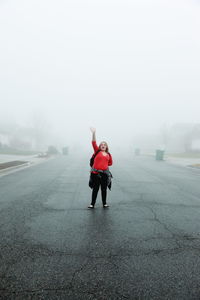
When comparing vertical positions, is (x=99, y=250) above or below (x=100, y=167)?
below

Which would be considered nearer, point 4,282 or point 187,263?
point 4,282

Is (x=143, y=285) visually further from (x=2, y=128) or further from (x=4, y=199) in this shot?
(x=2, y=128)

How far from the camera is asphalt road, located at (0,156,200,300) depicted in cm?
240

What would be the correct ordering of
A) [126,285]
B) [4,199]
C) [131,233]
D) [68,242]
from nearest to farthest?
[126,285] < [68,242] < [131,233] < [4,199]

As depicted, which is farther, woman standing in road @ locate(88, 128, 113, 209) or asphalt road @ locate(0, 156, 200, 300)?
woman standing in road @ locate(88, 128, 113, 209)

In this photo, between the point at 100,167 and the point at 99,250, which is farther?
the point at 100,167

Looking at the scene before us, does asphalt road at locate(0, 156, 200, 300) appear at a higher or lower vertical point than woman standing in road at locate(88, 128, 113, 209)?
lower

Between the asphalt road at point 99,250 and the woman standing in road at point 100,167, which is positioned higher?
the woman standing in road at point 100,167

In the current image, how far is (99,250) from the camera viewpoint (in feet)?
10.7

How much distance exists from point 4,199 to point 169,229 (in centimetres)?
508

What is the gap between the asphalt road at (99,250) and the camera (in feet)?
7.88

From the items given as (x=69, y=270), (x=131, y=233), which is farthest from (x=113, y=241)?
(x=69, y=270)

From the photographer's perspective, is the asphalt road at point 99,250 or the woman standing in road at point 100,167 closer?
the asphalt road at point 99,250

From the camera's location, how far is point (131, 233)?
12.9ft
